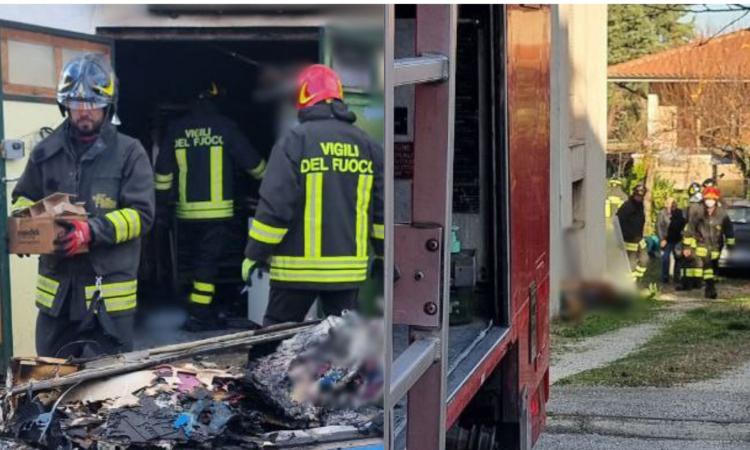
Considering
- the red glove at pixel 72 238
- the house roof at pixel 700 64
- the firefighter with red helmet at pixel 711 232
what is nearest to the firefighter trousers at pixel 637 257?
the firefighter with red helmet at pixel 711 232

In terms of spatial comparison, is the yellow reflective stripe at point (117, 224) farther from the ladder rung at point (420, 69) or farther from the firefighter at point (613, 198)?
the firefighter at point (613, 198)

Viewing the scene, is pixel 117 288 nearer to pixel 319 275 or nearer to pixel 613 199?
pixel 319 275

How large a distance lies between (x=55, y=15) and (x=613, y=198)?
70.7ft

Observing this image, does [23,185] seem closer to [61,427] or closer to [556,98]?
[61,427]

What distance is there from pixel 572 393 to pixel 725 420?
4.75 ft

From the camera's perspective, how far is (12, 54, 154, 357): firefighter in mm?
1622

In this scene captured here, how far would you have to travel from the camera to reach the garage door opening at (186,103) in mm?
1639

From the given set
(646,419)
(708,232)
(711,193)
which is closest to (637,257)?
(708,232)

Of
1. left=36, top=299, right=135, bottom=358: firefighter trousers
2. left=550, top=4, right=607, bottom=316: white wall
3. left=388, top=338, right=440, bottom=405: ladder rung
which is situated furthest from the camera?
left=550, top=4, right=607, bottom=316: white wall

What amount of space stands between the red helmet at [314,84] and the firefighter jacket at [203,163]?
0.11 meters

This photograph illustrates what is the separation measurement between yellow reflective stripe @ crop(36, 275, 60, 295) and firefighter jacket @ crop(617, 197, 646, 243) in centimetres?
1744

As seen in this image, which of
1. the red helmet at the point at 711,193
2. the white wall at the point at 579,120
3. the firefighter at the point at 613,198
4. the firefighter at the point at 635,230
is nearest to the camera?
the white wall at the point at 579,120

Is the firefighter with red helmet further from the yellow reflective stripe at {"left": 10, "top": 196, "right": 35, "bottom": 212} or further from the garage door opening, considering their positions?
the yellow reflective stripe at {"left": 10, "top": 196, "right": 35, "bottom": 212}

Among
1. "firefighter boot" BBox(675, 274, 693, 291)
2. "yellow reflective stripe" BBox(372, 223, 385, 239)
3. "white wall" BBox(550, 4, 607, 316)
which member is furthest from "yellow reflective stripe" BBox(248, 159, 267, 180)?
"firefighter boot" BBox(675, 274, 693, 291)
